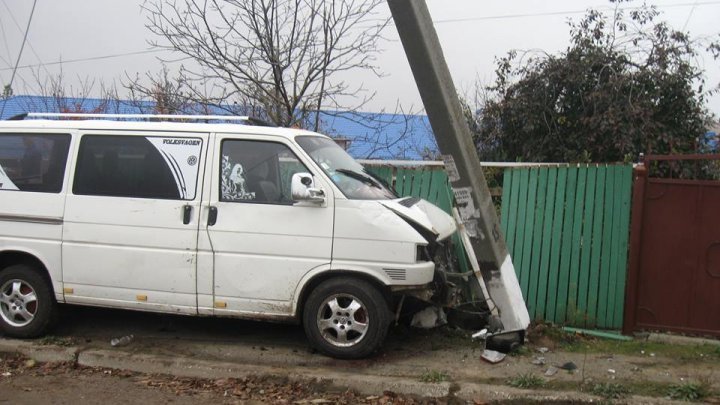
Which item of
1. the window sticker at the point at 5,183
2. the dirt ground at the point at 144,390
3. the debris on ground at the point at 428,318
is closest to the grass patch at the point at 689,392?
the dirt ground at the point at 144,390

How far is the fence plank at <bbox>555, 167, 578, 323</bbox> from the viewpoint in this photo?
5.91m

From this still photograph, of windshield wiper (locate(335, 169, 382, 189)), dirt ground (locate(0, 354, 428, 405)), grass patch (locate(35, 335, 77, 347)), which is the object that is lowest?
dirt ground (locate(0, 354, 428, 405))

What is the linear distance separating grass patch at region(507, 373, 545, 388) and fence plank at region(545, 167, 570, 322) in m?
1.57

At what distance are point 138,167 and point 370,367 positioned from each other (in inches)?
105

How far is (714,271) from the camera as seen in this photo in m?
5.52

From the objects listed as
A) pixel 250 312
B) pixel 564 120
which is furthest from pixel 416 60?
pixel 564 120

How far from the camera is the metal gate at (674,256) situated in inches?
217

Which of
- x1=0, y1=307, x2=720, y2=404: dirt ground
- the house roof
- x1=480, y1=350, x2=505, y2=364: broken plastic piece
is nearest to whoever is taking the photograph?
x1=0, y1=307, x2=720, y2=404: dirt ground

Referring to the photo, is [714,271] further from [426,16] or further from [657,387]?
[426,16]

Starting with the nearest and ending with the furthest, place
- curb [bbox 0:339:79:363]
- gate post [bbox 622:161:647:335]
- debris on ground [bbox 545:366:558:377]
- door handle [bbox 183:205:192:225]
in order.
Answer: debris on ground [bbox 545:366:558:377] → door handle [bbox 183:205:192:225] → curb [bbox 0:339:79:363] → gate post [bbox 622:161:647:335]

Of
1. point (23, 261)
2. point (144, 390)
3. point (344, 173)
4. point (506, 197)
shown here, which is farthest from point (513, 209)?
point (23, 261)

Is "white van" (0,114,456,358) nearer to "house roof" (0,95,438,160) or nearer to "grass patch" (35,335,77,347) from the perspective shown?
"grass patch" (35,335,77,347)

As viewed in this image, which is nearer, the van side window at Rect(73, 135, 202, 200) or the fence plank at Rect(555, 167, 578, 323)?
the van side window at Rect(73, 135, 202, 200)

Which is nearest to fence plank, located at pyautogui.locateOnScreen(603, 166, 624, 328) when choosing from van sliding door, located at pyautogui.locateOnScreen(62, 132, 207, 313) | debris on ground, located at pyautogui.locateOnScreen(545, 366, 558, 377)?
debris on ground, located at pyautogui.locateOnScreen(545, 366, 558, 377)
